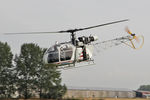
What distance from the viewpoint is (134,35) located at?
3978 centimetres

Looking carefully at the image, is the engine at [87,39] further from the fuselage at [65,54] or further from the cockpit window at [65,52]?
the cockpit window at [65,52]

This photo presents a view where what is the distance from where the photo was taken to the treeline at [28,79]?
66.4m

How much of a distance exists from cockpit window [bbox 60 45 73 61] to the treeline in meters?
35.3

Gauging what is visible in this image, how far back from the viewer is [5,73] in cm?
6744

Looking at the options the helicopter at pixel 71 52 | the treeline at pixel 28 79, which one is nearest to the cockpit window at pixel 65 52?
the helicopter at pixel 71 52

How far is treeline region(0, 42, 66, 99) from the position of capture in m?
66.4

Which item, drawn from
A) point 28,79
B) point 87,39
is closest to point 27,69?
point 28,79

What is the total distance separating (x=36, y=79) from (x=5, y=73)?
29.1 feet

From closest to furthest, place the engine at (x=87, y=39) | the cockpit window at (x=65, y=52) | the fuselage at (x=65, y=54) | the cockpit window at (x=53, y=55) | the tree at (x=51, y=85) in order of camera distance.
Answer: the cockpit window at (x=53, y=55) < the fuselage at (x=65, y=54) < the cockpit window at (x=65, y=52) < the engine at (x=87, y=39) < the tree at (x=51, y=85)

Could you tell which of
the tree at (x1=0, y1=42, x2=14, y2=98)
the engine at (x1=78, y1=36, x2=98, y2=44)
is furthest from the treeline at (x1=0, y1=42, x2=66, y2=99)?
the engine at (x1=78, y1=36, x2=98, y2=44)

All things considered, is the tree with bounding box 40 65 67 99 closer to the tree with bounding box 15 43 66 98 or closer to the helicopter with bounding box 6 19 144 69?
the tree with bounding box 15 43 66 98

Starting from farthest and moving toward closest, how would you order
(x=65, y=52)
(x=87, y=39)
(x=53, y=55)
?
(x=87, y=39), (x=65, y=52), (x=53, y=55)

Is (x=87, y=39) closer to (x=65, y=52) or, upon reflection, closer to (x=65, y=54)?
(x=65, y=52)

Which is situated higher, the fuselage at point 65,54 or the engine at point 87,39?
the engine at point 87,39
